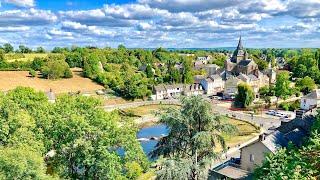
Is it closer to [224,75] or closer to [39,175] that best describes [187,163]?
[39,175]

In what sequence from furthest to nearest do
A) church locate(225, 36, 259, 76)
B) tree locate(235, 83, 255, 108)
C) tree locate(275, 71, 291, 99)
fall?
1. church locate(225, 36, 259, 76)
2. tree locate(275, 71, 291, 99)
3. tree locate(235, 83, 255, 108)

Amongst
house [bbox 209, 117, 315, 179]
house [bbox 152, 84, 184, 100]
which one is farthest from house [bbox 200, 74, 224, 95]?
house [bbox 209, 117, 315, 179]

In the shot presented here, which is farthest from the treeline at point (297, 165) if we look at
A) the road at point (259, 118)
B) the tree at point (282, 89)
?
the tree at point (282, 89)

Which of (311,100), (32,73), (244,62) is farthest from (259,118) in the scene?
(32,73)

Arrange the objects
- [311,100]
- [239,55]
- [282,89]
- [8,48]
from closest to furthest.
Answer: [311,100] < [282,89] < [239,55] < [8,48]

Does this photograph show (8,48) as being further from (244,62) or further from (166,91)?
(244,62)

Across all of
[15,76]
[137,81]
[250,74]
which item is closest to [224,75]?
[250,74]

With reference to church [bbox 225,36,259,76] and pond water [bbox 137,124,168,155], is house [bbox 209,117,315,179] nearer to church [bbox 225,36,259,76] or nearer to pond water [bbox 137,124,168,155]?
pond water [bbox 137,124,168,155]
